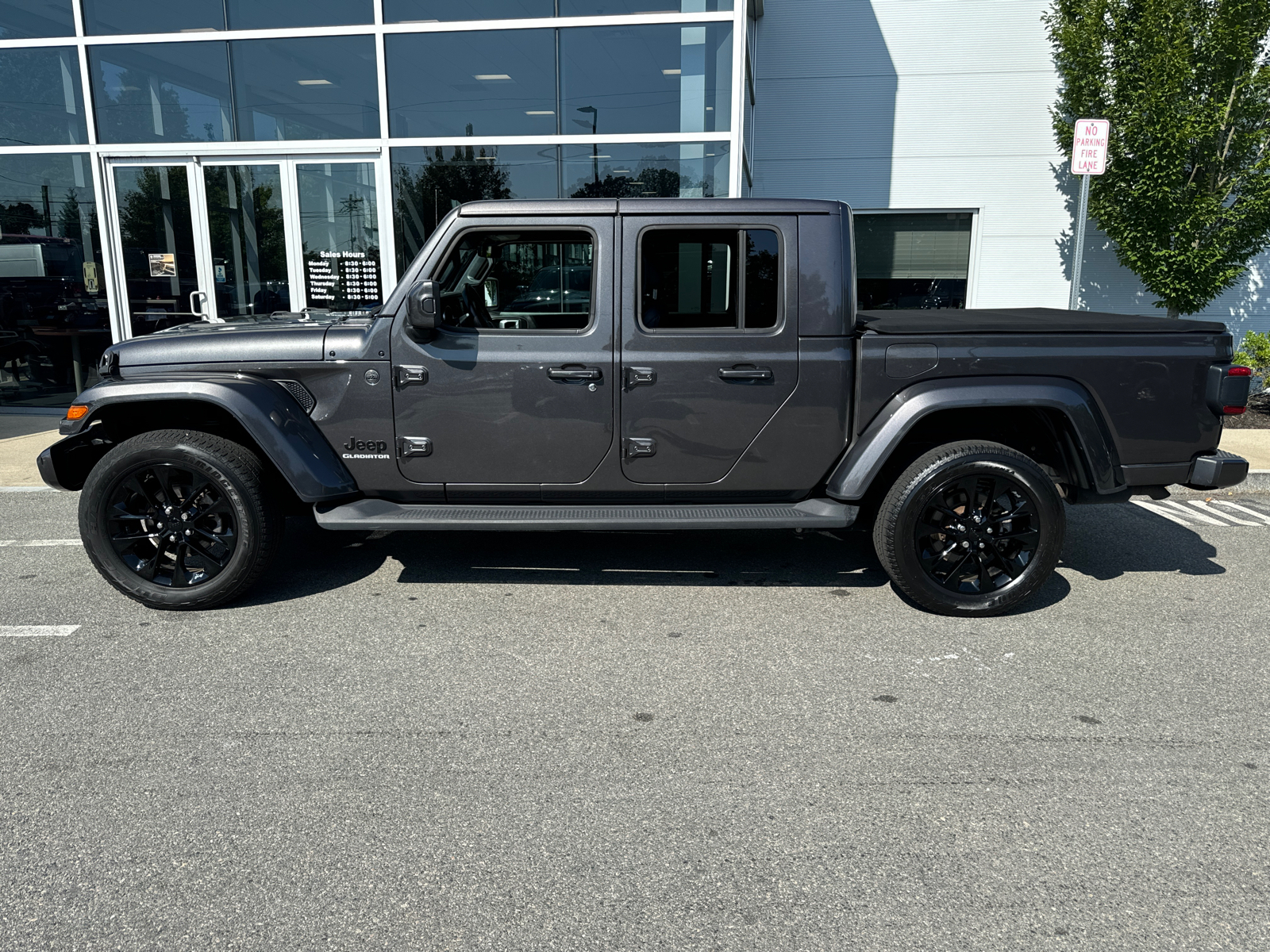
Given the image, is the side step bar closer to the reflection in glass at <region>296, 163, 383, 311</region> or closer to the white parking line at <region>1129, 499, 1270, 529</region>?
the white parking line at <region>1129, 499, 1270, 529</region>

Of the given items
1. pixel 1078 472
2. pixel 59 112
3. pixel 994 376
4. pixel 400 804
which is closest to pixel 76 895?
pixel 400 804

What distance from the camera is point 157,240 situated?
32.5 feet

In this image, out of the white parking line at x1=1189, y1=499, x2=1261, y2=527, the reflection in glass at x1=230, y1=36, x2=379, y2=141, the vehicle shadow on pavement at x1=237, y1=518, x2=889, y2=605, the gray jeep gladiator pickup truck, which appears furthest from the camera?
the reflection in glass at x1=230, y1=36, x2=379, y2=141

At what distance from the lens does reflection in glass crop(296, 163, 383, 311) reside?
9602 millimetres

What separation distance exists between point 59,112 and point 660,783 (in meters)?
10.9

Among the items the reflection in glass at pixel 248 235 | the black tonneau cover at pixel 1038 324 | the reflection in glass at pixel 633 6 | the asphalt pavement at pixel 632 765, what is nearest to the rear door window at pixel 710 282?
the black tonneau cover at pixel 1038 324

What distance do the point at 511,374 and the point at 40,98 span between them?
363 inches

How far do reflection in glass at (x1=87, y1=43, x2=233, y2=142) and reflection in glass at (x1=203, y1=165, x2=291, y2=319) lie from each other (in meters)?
0.48

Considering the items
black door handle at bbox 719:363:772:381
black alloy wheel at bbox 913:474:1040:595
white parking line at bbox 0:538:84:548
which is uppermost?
black door handle at bbox 719:363:772:381

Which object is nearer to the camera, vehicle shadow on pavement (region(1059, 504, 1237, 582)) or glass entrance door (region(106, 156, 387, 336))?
vehicle shadow on pavement (region(1059, 504, 1237, 582))

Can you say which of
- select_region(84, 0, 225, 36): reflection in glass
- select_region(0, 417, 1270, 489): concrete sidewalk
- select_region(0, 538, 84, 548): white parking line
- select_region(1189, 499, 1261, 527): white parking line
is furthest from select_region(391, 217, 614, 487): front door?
select_region(84, 0, 225, 36): reflection in glass

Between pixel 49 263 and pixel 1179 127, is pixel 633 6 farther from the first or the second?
pixel 49 263

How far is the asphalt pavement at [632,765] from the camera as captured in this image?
2230 millimetres

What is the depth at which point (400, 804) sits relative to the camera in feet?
8.83
